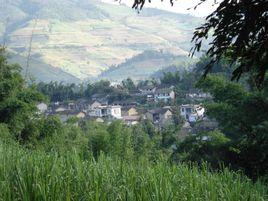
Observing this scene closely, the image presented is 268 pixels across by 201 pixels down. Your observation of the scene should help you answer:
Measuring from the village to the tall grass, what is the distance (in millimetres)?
51532

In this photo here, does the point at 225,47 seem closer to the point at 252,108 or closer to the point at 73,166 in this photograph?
the point at 73,166

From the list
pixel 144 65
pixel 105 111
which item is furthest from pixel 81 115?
pixel 144 65

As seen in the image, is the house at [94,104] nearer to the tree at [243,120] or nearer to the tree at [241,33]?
the tree at [243,120]

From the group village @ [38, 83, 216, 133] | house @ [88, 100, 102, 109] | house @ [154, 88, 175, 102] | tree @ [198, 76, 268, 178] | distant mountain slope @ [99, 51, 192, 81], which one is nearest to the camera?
tree @ [198, 76, 268, 178]

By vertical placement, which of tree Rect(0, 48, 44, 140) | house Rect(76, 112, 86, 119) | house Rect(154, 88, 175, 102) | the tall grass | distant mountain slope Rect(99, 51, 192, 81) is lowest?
distant mountain slope Rect(99, 51, 192, 81)

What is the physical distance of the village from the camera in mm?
61278

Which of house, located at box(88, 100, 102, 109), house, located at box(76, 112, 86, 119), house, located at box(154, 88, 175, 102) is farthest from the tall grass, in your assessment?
house, located at box(88, 100, 102, 109)

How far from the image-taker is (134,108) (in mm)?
73938

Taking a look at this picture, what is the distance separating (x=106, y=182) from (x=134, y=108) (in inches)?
2752

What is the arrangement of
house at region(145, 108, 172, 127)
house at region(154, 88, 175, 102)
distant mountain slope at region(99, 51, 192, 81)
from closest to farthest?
house at region(145, 108, 172, 127)
house at region(154, 88, 175, 102)
distant mountain slope at region(99, 51, 192, 81)

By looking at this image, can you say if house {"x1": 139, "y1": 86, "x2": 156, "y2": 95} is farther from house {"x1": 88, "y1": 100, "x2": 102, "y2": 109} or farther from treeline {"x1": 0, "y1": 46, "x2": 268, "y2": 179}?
treeline {"x1": 0, "y1": 46, "x2": 268, "y2": 179}

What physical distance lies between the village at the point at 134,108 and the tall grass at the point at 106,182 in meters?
51.5

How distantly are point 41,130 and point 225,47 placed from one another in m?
20.7

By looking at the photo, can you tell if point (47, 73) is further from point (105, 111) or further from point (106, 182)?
point (106, 182)
